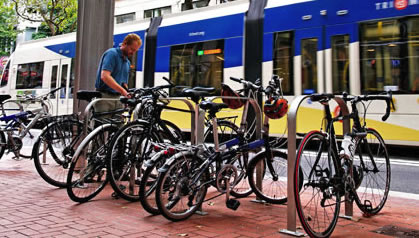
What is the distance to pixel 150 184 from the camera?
4234 mm

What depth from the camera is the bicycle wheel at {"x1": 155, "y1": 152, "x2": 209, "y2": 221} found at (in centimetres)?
381

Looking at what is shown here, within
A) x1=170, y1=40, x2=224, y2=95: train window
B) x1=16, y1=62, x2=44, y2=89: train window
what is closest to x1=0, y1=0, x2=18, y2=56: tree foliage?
x1=16, y1=62, x2=44, y2=89: train window

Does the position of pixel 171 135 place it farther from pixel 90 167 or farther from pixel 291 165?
pixel 291 165

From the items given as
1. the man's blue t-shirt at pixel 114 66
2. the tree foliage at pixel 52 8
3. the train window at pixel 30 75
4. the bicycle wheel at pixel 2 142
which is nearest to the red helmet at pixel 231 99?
the man's blue t-shirt at pixel 114 66

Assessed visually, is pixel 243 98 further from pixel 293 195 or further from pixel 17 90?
pixel 17 90

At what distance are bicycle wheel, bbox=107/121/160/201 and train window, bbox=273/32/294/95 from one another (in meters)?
6.55

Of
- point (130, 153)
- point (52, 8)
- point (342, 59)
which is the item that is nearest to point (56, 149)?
point (130, 153)

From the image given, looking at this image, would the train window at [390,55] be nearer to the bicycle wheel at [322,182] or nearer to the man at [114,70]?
the man at [114,70]

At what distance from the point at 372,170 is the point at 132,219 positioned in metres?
2.51

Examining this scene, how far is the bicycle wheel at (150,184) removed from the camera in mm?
3908

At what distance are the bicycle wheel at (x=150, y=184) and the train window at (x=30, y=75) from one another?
15.6 metres

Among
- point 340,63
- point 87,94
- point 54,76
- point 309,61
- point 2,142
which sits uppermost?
point 54,76

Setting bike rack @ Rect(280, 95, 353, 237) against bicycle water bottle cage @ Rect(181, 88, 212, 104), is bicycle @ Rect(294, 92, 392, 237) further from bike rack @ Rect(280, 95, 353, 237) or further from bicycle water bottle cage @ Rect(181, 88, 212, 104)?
bicycle water bottle cage @ Rect(181, 88, 212, 104)

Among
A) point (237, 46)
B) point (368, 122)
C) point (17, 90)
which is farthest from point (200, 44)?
Result: point (17, 90)
